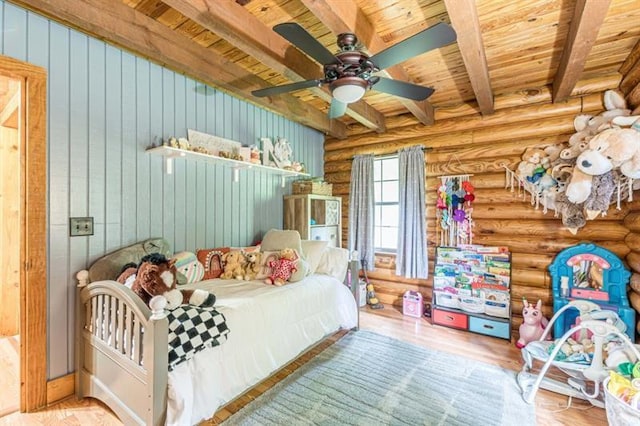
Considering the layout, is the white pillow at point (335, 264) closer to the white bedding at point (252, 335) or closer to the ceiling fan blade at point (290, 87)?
the white bedding at point (252, 335)

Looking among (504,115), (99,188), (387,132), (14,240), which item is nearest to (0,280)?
(14,240)

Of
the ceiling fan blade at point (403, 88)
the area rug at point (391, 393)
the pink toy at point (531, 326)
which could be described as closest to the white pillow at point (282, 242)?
the area rug at point (391, 393)

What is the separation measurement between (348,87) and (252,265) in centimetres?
188

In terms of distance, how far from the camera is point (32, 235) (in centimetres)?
190

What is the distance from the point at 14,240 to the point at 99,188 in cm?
165

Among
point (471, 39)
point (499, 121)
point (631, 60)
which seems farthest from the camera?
point (499, 121)

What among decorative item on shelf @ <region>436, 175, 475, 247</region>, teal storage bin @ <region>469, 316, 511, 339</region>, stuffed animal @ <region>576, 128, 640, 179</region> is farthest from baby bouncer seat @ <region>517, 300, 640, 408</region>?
decorative item on shelf @ <region>436, 175, 475, 247</region>

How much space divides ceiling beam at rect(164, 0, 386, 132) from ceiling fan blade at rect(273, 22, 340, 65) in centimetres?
55

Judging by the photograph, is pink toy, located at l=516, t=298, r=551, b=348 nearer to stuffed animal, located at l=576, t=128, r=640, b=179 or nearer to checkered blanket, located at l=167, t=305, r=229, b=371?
stuffed animal, located at l=576, t=128, r=640, b=179

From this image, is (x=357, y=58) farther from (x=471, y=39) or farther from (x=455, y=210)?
(x=455, y=210)

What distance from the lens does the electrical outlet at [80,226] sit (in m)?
2.07

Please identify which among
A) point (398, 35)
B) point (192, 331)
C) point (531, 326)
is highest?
point (398, 35)

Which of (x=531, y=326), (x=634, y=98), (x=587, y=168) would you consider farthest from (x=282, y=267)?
(x=634, y=98)

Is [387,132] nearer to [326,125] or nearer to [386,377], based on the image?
[326,125]
